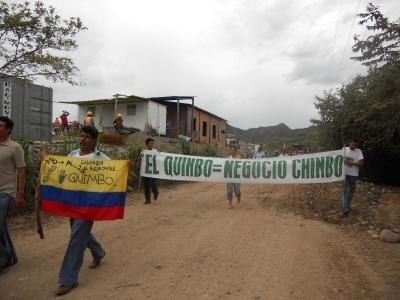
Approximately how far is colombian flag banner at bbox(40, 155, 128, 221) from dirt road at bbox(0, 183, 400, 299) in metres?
0.86

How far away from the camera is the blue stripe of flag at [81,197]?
15.8ft

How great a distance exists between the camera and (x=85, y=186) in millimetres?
4918

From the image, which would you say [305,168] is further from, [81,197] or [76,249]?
[76,249]

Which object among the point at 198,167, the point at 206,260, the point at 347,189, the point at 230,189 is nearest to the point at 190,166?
the point at 198,167

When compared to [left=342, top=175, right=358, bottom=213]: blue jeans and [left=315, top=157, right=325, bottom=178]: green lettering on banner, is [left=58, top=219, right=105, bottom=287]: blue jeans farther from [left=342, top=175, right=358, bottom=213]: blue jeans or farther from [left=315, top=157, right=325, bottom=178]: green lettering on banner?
[left=315, top=157, right=325, bottom=178]: green lettering on banner

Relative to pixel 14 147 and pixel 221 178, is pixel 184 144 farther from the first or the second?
pixel 14 147

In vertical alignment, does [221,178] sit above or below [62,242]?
above

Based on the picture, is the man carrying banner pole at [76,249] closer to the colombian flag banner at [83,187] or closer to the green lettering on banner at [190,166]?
Answer: the colombian flag banner at [83,187]

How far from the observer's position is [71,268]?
14.6 feet

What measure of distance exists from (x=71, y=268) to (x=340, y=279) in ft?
10.5

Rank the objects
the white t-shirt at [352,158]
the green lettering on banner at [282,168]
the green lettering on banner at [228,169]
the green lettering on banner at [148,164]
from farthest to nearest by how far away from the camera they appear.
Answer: the green lettering on banner at [148,164]
the green lettering on banner at [228,169]
the green lettering on banner at [282,168]
the white t-shirt at [352,158]

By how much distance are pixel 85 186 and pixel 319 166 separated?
249 inches

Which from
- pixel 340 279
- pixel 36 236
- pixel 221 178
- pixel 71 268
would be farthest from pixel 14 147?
pixel 221 178

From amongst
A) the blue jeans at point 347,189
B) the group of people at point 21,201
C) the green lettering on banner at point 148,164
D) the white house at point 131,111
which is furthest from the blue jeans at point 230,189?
the white house at point 131,111
